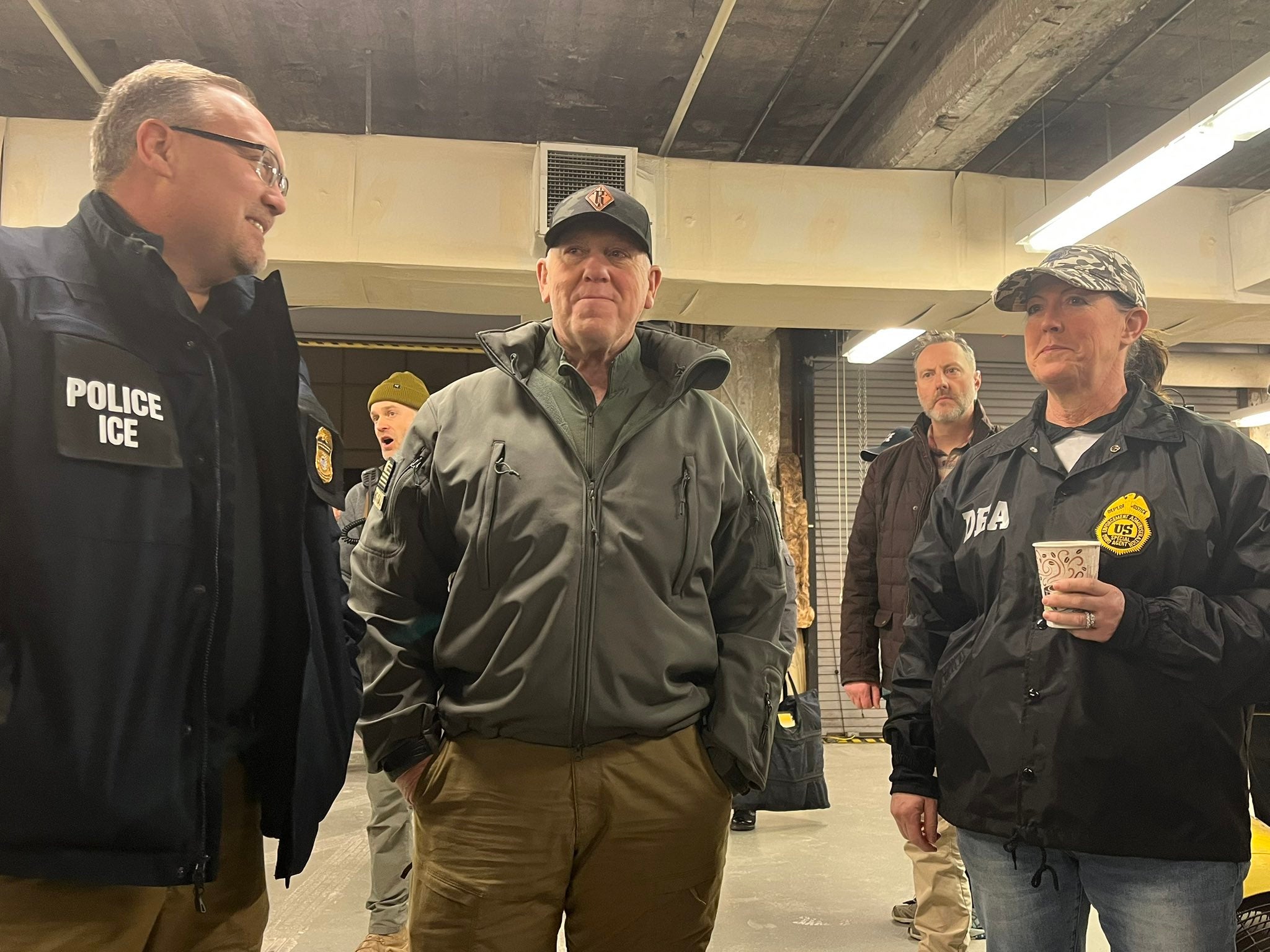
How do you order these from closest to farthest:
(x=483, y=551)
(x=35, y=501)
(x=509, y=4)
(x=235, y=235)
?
1. (x=35, y=501)
2. (x=235, y=235)
3. (x=483, y=551)
4. (x=509, y=4)

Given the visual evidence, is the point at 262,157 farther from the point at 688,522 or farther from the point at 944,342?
the point at 944,342

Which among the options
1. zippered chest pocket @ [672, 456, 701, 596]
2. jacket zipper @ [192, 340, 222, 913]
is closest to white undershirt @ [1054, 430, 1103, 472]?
zippered chest pocket @ [672, 456, 701, 596]

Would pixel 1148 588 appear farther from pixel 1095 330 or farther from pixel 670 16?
pixel 670 16

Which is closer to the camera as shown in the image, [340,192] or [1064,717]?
[1064,717]

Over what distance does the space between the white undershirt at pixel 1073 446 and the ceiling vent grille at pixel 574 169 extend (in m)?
3.20

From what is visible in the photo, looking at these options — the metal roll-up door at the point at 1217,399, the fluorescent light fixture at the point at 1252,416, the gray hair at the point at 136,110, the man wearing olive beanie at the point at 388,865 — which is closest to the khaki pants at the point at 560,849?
the gray hair at the point at 136,110

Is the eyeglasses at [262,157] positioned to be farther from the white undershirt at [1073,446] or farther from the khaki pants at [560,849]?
the white undershirt at [1073,446]

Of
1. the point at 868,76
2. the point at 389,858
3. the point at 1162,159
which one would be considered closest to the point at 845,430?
the point at 868,76

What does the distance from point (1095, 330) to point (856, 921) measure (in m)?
2.64

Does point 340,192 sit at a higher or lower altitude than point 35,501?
higher

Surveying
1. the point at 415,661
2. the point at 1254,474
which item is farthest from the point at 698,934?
the point at 1254,474

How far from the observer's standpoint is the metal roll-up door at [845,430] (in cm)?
778

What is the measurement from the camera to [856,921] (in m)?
3.44

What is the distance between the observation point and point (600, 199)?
5.76 ft
